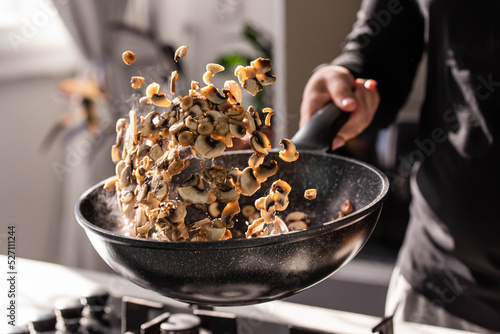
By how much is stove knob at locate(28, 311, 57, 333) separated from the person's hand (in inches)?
19.6

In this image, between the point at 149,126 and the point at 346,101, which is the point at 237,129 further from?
the point at 346,101

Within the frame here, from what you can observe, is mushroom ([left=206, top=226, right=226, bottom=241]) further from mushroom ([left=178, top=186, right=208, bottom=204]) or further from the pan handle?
the pan handle

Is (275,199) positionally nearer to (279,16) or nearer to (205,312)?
(205,312)

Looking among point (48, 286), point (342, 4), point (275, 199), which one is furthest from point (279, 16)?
point (275, 199)

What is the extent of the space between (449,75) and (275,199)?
2.23 ft

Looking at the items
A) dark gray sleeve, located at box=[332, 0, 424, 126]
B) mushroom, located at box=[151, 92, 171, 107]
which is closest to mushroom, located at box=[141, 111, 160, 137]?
mushroom, located at box=[151, 92, 171, 107]

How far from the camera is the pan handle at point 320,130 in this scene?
0.74 metres

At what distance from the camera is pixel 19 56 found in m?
2.34

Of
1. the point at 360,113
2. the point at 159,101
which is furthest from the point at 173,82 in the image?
the point at 360,113

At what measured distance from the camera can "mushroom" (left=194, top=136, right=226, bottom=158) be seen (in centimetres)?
52

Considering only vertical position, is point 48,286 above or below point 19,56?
below

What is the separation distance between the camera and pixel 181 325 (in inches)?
28.4

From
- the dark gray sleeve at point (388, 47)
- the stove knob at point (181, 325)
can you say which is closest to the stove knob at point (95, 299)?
the stove knob at point (181, 325)

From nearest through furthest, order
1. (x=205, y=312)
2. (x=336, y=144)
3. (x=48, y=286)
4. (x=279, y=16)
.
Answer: (x=205, y=312), (x=336, y=144), (x=48, y=286), (x=279, y=16)
